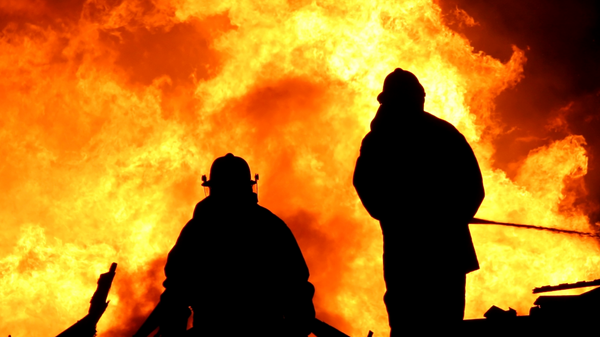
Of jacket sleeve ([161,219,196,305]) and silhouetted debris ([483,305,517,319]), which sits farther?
silhouetted debris ([483,305,517,319])

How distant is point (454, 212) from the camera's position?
362cm

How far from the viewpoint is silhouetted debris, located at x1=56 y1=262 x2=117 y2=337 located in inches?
276

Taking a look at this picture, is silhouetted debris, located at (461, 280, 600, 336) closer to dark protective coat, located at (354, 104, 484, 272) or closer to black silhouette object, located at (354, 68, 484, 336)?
black silhouette object, located at (354, 68, 484, 336)

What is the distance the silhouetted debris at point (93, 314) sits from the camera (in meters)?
7.02

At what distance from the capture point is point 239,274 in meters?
4.89

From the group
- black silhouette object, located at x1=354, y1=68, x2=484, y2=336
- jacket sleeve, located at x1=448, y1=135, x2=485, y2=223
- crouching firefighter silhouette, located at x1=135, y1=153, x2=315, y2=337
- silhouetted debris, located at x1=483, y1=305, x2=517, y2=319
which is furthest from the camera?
silhouetted debris, located at x1=483, y1=305, x2=517, y2=319

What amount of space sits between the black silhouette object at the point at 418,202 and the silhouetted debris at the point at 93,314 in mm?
5525

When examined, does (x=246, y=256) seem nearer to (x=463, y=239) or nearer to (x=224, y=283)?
(x=224, y=283)

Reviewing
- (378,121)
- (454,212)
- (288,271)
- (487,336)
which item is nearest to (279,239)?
(288,271)

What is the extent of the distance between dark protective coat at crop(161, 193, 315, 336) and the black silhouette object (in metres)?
1.57

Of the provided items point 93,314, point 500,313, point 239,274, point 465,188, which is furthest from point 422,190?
point 93,314

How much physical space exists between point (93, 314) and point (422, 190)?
704cm

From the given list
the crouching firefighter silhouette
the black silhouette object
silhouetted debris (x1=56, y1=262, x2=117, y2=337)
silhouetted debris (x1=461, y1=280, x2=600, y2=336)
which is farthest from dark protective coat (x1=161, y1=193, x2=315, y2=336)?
silhouetted debris (x1=56, y1=262, x2=117, y2=337)

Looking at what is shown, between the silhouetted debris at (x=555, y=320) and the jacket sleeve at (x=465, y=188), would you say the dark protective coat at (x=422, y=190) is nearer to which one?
the jacket sleeve at (x=465, y=188)
